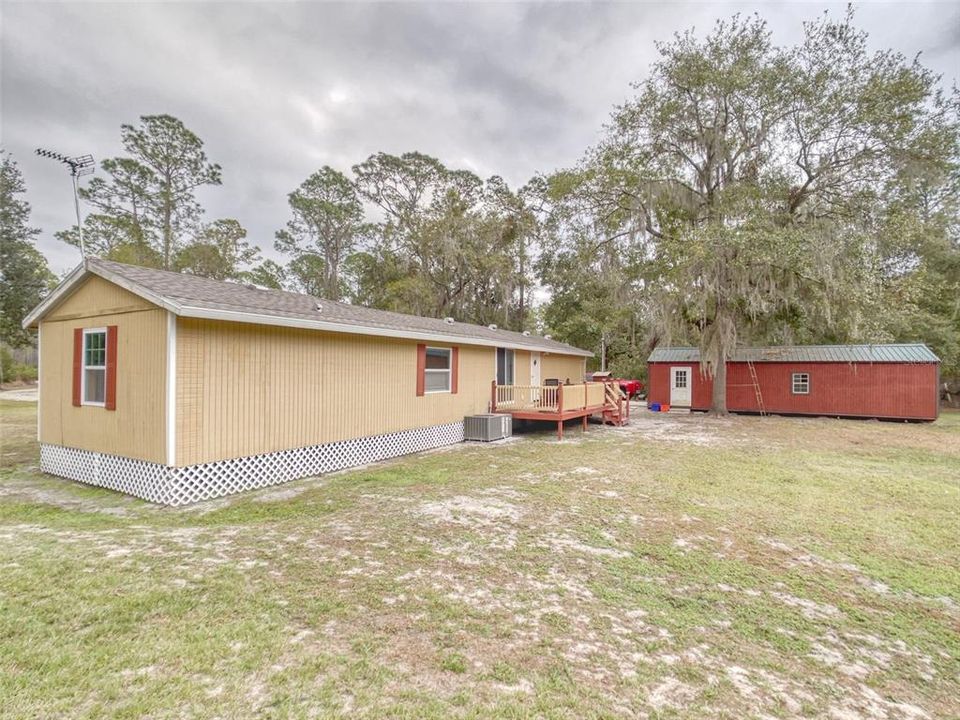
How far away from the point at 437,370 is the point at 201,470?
530 cm

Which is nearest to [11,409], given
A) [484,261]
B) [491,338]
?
[491,338]

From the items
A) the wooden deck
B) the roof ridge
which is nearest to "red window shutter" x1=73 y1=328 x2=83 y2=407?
the roof ridge

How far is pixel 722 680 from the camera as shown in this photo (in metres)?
2.39

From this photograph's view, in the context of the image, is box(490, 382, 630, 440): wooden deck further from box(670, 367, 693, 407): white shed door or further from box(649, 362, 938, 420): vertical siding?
box(649, 362, 938, 420): vertical siding

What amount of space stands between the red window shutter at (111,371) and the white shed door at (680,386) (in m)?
17.6

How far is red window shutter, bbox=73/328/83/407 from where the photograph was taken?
22.1 ft

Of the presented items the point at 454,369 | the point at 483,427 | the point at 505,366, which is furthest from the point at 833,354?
the point at 454,369

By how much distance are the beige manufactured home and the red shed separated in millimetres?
13355

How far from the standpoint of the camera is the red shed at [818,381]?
571 inches

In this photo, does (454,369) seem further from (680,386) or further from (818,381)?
(818,381)

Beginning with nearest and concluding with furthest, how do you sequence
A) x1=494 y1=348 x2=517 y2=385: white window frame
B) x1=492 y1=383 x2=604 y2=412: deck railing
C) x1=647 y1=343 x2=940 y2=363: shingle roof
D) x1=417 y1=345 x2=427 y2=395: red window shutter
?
x1=417 y1=345 x2=427 y2=395: red window shutter → x1=492 y1=383 x2=604 y2=412: deck railing → x1=494 y1=348 x2=517 y2=385: white window frame → x1=647 y1=343 x2=940 y2=363: shingle roof

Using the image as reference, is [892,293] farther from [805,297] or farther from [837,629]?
[837,629]

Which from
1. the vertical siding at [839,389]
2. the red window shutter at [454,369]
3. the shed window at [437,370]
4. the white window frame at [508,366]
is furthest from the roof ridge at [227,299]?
the vertical siding at [839,389]

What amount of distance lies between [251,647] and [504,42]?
13746mm
